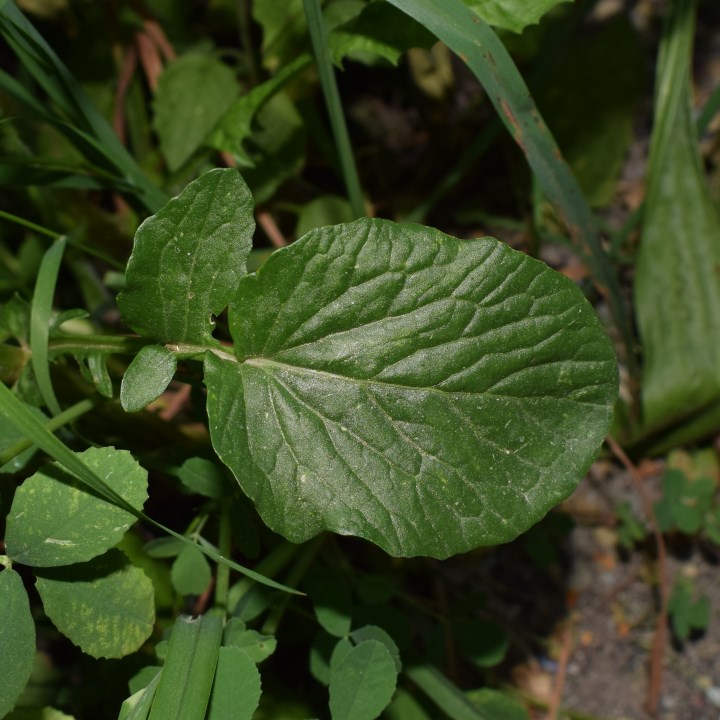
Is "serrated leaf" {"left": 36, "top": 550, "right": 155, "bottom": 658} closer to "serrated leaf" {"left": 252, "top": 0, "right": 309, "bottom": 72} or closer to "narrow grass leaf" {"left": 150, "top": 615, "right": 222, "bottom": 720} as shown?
"narrow grass leaf" {"left": 150, "top": 615, "right": 222, "bottom": 720}

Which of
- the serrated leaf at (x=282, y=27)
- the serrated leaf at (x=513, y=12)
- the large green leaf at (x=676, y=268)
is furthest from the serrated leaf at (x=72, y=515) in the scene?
the large green leaf at (x=676, y=268)

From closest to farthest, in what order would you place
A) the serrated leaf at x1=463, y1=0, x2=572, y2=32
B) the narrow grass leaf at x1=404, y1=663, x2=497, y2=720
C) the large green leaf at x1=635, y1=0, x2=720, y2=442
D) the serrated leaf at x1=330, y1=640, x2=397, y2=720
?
the serrated leaf at x1=330, y1=640, x2=397, y2=720
the serrated leaf at x1=463, y1=0, x2=572, y2=32
the narrow grass leaf at x1=404, y1=663, x2=497, y2=720
the large green leaf at x1=635, y1=0, x2=720, y2=442

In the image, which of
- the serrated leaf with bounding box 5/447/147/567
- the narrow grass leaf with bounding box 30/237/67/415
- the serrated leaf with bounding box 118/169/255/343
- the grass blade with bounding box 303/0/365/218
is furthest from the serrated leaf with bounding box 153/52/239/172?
the serrated leaf with bounding box 5/447/147/567

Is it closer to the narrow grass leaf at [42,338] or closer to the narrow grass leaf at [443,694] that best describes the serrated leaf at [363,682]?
the narrow grass leaf at [443,694]

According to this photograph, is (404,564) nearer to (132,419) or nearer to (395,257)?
(132,419)

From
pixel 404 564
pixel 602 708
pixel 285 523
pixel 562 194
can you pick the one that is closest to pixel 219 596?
pixel 285 523
